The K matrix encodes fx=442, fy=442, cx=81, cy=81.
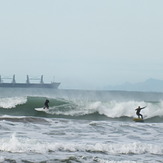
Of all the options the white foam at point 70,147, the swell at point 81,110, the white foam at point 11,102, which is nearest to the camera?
the white foam at point 70,147

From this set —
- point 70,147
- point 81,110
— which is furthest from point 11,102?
point 70,147

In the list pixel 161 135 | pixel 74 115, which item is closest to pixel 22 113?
pixel 74 115

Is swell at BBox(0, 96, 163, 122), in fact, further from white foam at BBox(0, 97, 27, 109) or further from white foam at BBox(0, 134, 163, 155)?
white foam at BBox(0, 134, 163, 155)

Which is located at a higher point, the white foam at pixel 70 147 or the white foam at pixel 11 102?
the white foam at pixel 11 102

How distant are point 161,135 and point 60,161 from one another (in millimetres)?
9438

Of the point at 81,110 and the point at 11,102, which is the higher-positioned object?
the point at 11,102

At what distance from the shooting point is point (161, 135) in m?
22.2

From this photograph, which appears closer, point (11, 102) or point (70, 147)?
point (70, 147)

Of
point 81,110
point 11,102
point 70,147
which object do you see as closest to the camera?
point 70,147

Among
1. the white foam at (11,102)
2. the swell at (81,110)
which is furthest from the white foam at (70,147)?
the white foam at (11,102)

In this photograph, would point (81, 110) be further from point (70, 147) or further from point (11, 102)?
point (70, 147)

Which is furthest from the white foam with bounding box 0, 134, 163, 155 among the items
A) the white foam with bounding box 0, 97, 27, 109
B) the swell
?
the white foam with bounding box 0, 97, 27, 109

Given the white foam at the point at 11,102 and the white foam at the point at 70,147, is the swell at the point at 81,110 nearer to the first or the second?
the white foam at the point at 11,102

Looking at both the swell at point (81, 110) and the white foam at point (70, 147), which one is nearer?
the white foam at point (70, 147)
